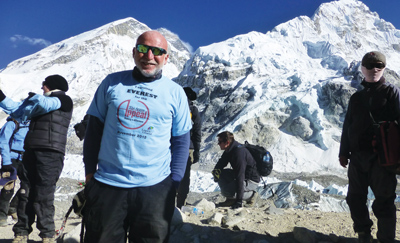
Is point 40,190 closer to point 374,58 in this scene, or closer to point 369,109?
point 369,109

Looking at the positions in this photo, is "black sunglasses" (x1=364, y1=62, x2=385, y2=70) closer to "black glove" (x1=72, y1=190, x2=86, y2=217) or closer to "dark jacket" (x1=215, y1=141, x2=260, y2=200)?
"dark jacket" (x1=215, y1=141, x2=260, y2=200)

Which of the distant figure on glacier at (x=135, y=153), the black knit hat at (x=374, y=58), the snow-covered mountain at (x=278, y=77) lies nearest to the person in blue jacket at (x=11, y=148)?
the distant figure on glacier at (x=135, y=153)

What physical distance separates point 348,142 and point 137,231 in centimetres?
213

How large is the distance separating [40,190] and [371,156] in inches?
122

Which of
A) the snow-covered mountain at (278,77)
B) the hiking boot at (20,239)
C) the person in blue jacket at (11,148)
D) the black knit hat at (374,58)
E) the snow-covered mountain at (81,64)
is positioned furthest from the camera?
the snow-covered mountain at (81,64)

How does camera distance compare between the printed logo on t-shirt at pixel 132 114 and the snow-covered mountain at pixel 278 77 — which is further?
the snow-covered mountain at pixel 278 77

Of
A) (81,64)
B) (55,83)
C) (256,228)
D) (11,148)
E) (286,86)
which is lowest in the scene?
(256,228)

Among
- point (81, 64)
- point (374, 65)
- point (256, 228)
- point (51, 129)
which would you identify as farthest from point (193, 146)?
point (81, 64)

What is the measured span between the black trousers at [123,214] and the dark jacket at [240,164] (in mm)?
2880

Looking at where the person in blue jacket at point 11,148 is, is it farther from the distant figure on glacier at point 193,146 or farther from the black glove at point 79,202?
the black glove at point 79,202

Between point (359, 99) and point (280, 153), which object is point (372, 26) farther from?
point (359, 99)

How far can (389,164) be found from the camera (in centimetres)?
235

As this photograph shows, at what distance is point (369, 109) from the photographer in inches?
102

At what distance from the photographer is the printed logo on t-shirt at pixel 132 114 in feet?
5.82
